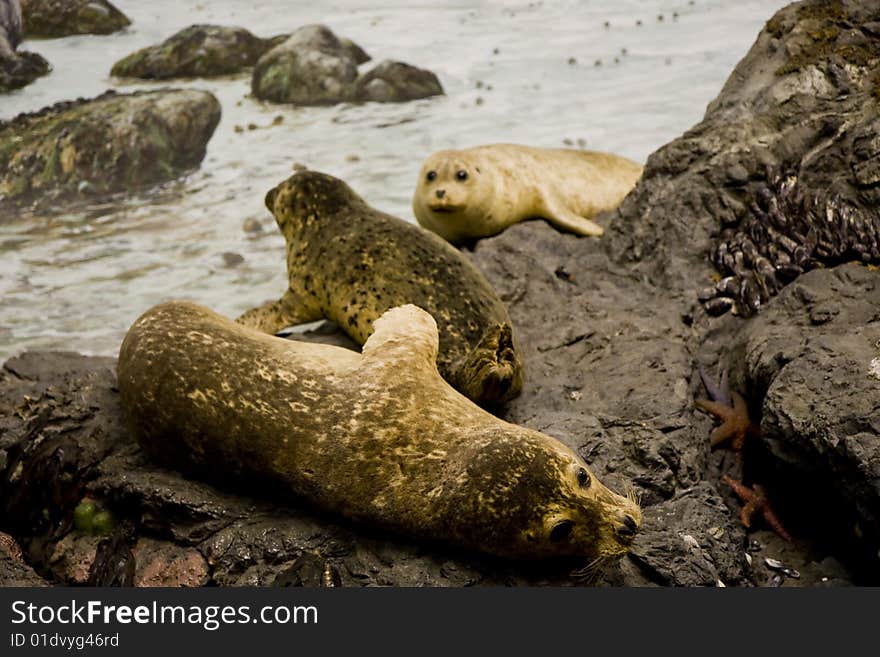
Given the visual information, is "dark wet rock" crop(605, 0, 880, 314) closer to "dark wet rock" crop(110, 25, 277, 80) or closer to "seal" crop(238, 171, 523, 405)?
"seal" crop(238, 171, 523, 405)

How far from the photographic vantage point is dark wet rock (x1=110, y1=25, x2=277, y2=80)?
26.6 ft

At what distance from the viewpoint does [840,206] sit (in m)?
5.44

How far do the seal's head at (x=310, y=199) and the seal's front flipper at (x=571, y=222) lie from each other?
5.12ft

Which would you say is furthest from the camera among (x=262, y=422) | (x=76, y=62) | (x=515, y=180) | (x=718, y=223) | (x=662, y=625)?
(x=76, y=62)

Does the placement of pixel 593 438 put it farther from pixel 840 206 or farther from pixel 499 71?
pixel 499 71

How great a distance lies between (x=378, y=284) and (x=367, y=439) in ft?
4.95

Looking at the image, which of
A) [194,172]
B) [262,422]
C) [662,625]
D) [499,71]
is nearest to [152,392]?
[262,422]

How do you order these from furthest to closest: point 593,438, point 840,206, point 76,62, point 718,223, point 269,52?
1. point 269,52
2. point 76,62
3. point 718,223
4. point 840,206
5. point 593,438

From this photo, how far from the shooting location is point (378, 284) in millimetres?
5273

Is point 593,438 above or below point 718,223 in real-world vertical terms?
below

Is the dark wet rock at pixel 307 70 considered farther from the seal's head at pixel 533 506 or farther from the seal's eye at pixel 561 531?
the seal's eye at pixel 561 531

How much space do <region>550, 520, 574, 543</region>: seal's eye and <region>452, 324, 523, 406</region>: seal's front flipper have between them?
3.81ft

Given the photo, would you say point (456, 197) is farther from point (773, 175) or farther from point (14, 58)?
point (14, 58)

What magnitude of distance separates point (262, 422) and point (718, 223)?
10.5 feet
